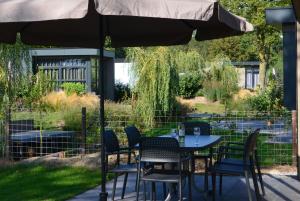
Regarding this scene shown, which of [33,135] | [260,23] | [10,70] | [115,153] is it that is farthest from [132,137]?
[260,23]

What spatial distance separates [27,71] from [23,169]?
3.44 m

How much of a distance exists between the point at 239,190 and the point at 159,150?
84.1 inches

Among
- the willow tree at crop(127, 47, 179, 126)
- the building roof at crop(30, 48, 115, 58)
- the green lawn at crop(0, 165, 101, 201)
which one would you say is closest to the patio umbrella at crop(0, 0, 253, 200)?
the green lawn at crop(0, 165, 101, 201)

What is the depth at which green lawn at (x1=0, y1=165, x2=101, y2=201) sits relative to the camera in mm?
7281

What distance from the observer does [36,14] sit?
4.29 m

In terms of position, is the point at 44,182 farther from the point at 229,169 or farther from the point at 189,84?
the point at 189,84

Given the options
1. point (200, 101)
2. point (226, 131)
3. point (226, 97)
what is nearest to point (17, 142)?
point (226, 131)

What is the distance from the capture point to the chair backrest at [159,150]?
560 cm

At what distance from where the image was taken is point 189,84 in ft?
105

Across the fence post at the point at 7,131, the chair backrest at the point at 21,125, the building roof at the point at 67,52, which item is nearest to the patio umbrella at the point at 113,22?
the fence post at the point at 7,131

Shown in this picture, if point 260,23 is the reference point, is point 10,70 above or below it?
below

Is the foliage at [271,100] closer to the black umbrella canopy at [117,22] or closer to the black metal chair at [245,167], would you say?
the black umbrella canopy at [117,22]

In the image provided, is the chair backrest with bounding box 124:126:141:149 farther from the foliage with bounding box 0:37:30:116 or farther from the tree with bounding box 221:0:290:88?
the tree with bounding box 221:0:290:88

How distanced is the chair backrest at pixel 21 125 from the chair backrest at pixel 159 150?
540 cm
